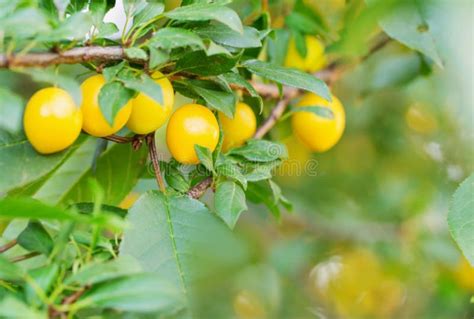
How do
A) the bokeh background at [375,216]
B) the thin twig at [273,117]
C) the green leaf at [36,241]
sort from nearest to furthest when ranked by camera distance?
the green leaf at [36,241], the thin twig at [273,117], the bokeh background at [375,216]

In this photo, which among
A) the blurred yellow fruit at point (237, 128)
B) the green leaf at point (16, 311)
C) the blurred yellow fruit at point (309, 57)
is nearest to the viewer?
the green leaf at point (16, 311)

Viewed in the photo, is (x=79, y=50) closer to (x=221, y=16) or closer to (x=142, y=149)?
(x=221, y=16)

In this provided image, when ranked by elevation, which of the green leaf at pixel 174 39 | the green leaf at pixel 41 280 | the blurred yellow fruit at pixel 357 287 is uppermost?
the green leaf at pixel 174 39

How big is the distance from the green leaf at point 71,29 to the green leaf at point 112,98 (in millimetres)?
56

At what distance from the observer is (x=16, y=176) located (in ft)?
2.58

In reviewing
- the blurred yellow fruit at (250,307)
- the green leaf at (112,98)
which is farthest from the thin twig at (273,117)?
the blurred yellow fruit at (250,307)

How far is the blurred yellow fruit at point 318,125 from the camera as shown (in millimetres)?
1033

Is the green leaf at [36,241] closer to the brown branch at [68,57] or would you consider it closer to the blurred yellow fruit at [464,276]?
the brown branch at [68,57]

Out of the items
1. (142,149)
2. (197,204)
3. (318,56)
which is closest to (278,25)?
(318,56)

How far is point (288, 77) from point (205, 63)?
115mm

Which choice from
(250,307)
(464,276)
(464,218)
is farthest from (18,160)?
(464,276)

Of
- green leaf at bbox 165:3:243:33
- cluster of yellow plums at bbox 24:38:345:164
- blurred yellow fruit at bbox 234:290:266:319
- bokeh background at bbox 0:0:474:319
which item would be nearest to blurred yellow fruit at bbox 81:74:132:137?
cluster of yellow plums at bbox 24:38:345:164

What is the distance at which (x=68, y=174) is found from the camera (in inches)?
38.7

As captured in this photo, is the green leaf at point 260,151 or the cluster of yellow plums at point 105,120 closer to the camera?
the cluster of yellow plums at point 105,120
